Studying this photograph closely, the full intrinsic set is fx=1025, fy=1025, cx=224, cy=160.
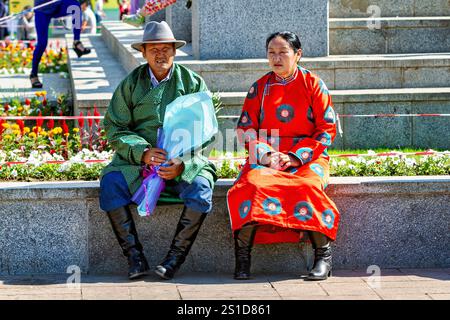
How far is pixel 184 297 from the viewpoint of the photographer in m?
5.73

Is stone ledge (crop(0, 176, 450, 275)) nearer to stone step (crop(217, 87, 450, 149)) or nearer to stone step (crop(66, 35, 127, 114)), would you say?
stone step (crop(66, 35, 127, 114))

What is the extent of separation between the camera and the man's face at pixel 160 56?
20.8ft

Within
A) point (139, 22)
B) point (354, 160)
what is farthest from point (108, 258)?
point (139, 22)

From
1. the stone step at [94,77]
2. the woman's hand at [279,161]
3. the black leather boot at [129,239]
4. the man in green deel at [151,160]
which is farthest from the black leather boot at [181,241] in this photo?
the stone step at [94,77]

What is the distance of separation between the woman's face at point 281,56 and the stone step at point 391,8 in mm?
5331

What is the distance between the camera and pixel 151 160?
6180mm

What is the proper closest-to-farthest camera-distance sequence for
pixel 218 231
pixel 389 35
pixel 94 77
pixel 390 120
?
1. pixel 218 231
2. pixel 390 120
3. pixel 94 77
4. pixel 389 35

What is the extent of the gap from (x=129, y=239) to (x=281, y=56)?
1473 mm

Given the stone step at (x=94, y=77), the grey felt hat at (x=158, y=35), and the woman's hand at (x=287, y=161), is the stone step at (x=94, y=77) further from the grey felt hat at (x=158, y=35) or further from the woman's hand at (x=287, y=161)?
the woman's hand at (x=287, y=161)

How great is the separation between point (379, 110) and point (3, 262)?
4.12 m

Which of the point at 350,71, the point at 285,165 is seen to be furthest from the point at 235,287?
the point at 350,71

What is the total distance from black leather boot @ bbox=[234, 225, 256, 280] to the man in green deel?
0.84 feet

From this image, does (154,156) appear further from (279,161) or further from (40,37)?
(40,37)

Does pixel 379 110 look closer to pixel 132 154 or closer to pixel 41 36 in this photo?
pixel 132 154
